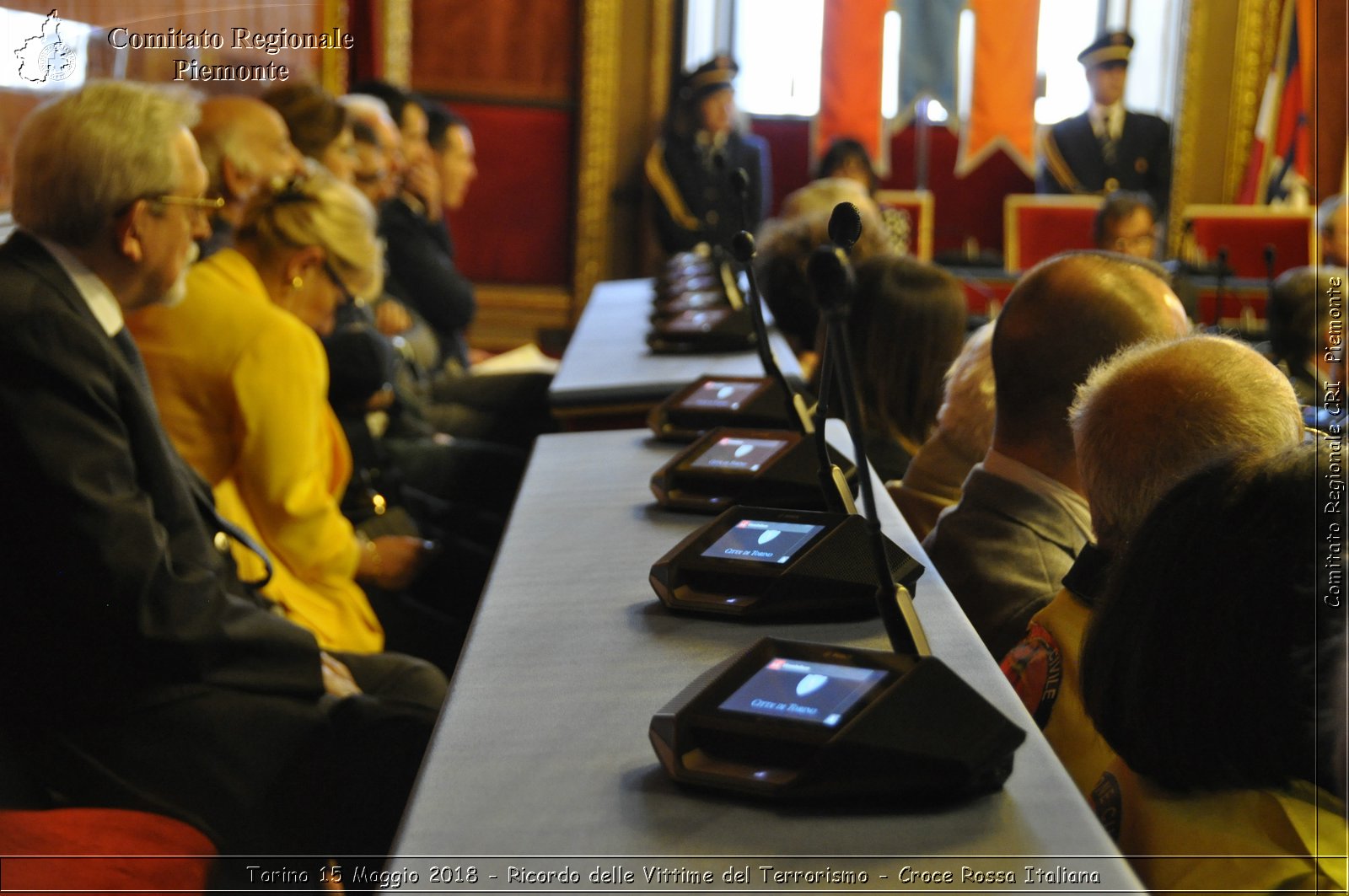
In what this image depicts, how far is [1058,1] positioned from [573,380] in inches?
246

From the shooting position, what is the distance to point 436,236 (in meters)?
4.61

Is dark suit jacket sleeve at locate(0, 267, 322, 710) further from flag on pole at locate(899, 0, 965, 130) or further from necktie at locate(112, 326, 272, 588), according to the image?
flag on pole at locate(899, 0, 965, 130)

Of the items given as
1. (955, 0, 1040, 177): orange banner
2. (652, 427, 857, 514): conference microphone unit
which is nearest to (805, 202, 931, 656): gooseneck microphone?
(652, 427, 857, 514): conference microphone unit

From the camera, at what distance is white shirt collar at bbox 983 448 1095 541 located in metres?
1.53

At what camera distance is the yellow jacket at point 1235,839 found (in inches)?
32.2

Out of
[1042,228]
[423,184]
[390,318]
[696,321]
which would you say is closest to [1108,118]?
[1042,228]

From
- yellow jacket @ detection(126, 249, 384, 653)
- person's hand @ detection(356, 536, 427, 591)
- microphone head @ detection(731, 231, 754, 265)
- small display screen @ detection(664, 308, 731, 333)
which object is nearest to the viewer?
microphone head @ detection(731, 231, 754, 265)

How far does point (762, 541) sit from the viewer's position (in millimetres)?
1137

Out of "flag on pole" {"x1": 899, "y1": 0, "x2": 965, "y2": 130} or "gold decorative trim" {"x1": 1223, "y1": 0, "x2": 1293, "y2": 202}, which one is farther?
"flag on pole" {"x1": 899, "y1": 0, "x2": 965, "y2": 130}

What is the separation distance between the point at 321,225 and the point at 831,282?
190cm

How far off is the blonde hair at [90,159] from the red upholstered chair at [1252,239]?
5.16 metres

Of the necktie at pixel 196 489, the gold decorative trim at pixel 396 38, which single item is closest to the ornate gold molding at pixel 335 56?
the gold decorative trim at pixel 396 38

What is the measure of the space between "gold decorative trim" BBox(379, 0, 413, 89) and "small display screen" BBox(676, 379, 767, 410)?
208 inches

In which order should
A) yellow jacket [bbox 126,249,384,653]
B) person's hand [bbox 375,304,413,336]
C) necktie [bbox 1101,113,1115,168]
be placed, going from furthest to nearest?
necktie [bbox 1101,113,1115,168], person's hand [bbox 375,304,413,336], yellow jacket [bbox 126,249,384,653]
